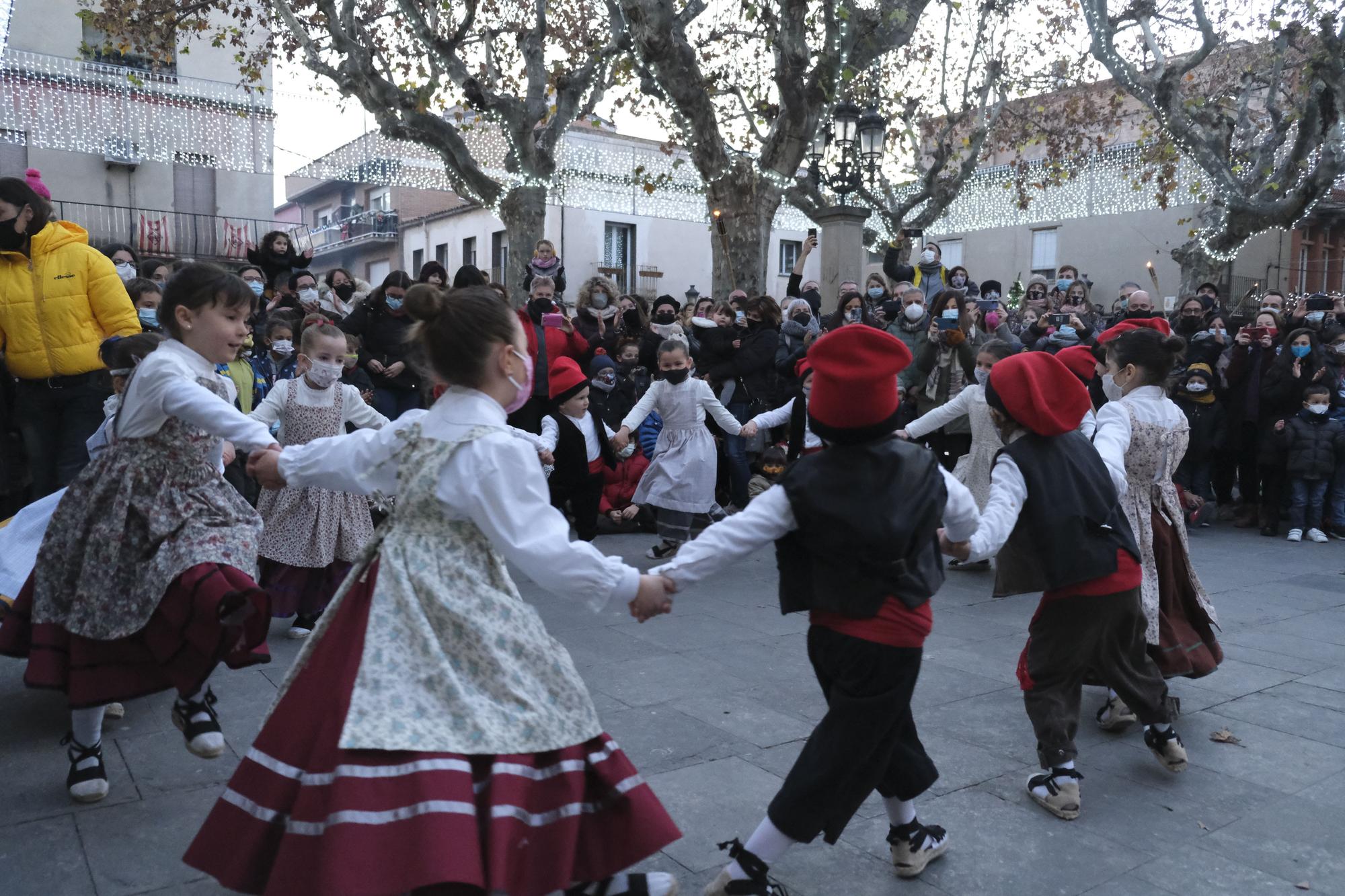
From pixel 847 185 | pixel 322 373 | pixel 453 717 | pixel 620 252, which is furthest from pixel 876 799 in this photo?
pixel 620 252

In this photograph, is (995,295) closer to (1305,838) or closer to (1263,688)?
(1263,688)

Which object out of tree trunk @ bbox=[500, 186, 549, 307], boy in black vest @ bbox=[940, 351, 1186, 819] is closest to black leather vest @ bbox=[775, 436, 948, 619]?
boy in black vest @ bbox=[940, 351, 1186, 819]

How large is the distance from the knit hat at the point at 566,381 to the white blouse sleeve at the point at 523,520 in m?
5.04

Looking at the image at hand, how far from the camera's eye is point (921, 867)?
3.10 meters

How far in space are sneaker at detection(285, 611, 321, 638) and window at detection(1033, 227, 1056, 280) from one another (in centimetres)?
3126

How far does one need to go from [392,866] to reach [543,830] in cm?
34

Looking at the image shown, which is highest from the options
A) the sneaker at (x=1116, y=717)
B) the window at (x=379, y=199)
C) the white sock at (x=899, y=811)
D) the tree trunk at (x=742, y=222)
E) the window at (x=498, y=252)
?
the window at (x=379, y=199)

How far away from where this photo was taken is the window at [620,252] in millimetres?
33750

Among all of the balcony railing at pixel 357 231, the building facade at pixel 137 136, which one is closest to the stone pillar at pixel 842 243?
the building facade at pixel 137 136

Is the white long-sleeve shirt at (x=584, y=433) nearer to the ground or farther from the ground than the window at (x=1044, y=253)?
nearer to the ground

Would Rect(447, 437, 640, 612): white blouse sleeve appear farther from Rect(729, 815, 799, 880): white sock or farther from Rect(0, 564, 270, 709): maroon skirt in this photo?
Rect(0, 564, 270, 709): maroon skirt

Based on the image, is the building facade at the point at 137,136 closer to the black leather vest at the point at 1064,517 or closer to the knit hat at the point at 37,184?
the knit hat at the point at 37,184

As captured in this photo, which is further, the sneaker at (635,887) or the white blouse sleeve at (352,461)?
the white blouse sleeve at (352,461)

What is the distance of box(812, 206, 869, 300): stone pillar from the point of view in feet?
41.3
